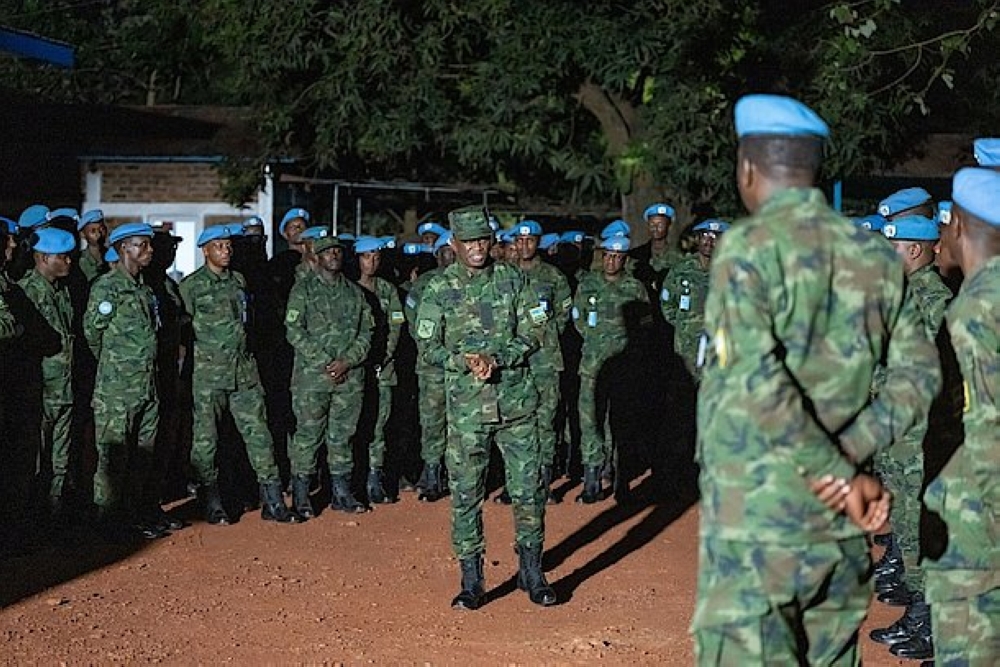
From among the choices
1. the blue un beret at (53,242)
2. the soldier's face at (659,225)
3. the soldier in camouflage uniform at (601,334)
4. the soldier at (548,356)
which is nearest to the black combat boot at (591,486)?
the soldier in camouflage uniform at (601,334)

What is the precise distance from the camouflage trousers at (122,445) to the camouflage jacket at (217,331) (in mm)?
529

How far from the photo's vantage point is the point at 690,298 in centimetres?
1171

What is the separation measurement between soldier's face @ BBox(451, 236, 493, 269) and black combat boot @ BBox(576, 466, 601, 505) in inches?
163

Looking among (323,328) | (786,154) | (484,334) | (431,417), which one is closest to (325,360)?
(323,328)

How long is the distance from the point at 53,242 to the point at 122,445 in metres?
1.50

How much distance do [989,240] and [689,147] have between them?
11946mm

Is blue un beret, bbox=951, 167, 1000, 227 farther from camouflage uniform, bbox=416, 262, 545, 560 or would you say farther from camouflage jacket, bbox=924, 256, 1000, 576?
camouflage uniform, bbox=416, 262, 545, 560

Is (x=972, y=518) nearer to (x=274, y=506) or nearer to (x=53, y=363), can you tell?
(x=274, y=506)

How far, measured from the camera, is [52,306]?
32.7 feet

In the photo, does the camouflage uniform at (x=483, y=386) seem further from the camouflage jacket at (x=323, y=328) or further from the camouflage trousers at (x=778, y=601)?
the camouflage trousers at (x=778, y=601)

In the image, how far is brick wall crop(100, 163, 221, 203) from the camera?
835 inches

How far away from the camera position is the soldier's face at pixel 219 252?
1057 centimetres

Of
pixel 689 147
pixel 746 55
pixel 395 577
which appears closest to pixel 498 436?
pixel 395 577

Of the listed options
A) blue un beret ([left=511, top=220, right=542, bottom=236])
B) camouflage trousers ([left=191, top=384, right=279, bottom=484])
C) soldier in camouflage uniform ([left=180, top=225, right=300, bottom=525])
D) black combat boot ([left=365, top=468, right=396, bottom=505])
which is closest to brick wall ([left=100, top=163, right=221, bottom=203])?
blue un beret ([left=511, top=220, right=542, bottom=236])
